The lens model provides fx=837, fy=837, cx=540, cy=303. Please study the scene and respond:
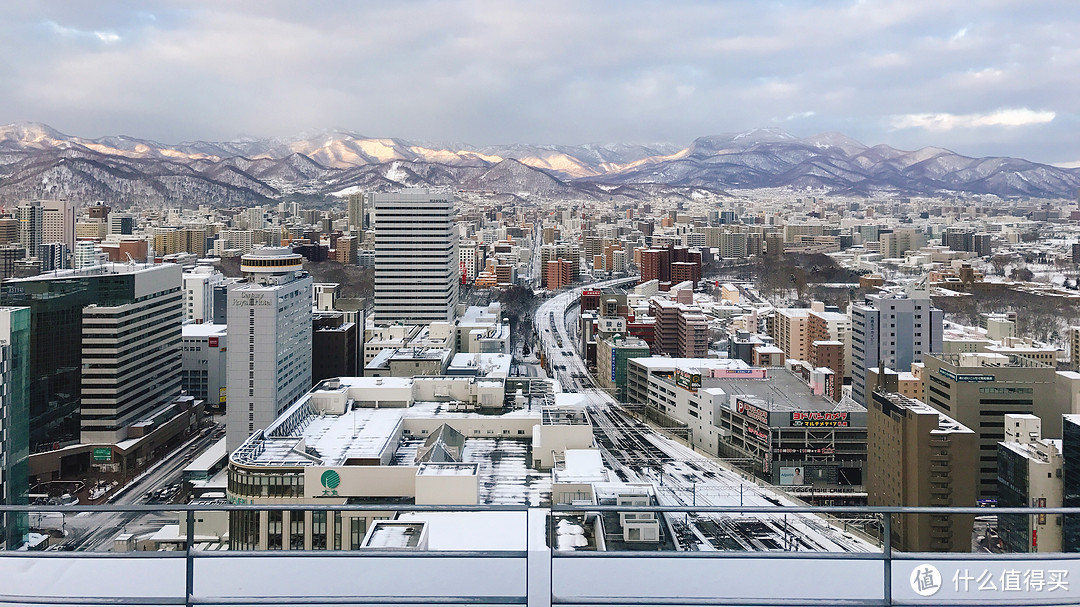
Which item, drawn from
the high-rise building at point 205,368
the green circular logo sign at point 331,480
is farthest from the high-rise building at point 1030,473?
the high-rise building at point 205,368

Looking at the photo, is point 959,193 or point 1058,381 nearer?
point 1058,381

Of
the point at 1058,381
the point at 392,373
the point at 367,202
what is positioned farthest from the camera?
the point at 367,202

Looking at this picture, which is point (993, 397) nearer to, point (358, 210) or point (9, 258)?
point (9, 258)

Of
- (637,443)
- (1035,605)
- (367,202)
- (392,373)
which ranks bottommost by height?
(637,443)

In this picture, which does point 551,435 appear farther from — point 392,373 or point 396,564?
point 396,564

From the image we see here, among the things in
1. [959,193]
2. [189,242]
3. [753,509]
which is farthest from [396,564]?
[959,193]

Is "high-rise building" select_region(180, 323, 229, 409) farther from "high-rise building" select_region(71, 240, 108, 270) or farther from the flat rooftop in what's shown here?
the flat rooftop

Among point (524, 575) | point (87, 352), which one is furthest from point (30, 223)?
point (524, 575)
